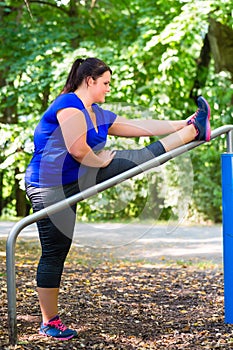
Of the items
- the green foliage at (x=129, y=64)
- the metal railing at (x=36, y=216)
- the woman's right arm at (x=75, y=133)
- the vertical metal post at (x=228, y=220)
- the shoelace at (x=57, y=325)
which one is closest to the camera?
the metal railing at (x=36, y=216)

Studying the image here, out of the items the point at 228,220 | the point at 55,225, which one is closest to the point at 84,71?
the point at 55,225

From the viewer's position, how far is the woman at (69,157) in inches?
130

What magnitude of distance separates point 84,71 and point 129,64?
7.76 metres

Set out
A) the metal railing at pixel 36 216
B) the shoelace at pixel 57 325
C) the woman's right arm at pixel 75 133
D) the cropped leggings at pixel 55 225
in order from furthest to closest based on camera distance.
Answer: the shoelace at pixel 57 325 < the cropped leggings at pixel 55 225 < the woman's right arm at pixel 75 133 < the metal railing at pixel 36 216

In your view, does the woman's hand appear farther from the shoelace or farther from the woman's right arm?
the shoelace

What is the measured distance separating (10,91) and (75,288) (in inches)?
303

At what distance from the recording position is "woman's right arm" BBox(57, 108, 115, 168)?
3.24 metres

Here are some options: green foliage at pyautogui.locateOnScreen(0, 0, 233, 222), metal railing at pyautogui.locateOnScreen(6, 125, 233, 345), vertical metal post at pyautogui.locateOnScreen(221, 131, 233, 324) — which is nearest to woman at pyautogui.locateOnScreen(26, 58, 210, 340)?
metal railing at pyautogui.locateOnScreen(6, 125, 233, 345)

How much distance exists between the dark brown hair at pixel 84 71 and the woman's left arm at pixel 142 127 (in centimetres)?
37

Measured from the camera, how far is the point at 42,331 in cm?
353

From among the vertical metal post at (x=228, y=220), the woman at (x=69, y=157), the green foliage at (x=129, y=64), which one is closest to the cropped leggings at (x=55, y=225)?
the woman at (x=69, y=157)

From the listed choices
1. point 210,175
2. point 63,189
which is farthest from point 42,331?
point 210,175

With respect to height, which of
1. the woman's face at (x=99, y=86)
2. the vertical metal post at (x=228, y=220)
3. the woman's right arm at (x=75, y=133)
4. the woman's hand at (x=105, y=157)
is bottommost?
the vertical metal post at (x=228, y=220)

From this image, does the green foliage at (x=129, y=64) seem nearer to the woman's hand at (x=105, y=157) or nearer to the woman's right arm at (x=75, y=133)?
the woman's hand at (x=105, y=157)
